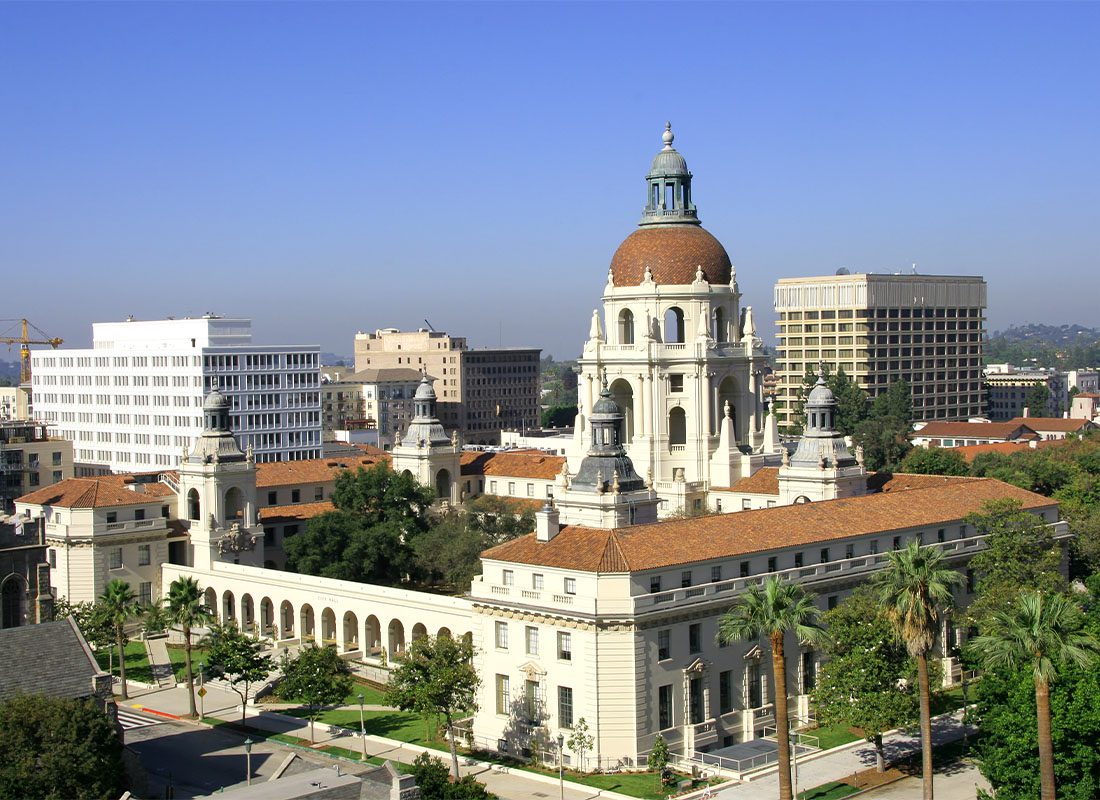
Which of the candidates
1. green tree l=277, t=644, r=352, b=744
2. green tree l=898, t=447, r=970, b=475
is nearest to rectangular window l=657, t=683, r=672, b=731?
green tree l=277, t=644, r=352, b=744

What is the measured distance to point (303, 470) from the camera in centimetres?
12669

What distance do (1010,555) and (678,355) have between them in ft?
97.2

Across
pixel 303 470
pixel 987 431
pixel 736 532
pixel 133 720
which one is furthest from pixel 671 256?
pixel 987 431

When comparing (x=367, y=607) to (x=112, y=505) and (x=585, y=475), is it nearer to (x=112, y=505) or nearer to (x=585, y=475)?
(x=585, y=475)

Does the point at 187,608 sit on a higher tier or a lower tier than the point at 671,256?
lower

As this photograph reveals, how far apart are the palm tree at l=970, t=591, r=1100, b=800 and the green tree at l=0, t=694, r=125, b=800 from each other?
118 ft

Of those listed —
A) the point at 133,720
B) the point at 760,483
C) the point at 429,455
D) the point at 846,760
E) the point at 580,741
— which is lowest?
the point at 846,760

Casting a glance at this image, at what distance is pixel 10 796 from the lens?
58188 mm

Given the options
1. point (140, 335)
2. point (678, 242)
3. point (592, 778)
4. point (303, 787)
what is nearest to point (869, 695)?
point (592, 778)

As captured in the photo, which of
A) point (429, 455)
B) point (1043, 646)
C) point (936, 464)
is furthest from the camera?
point (936, 464)

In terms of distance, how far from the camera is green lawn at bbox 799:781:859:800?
66625 millimetres

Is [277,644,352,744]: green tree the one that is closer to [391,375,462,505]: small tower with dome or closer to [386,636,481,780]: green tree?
[386,636,481,780]: green tree

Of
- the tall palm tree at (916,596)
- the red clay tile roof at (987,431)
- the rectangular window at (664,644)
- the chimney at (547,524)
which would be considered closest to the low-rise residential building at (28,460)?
the chimney at (547,524)

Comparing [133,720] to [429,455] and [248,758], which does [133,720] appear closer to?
[248,758]
